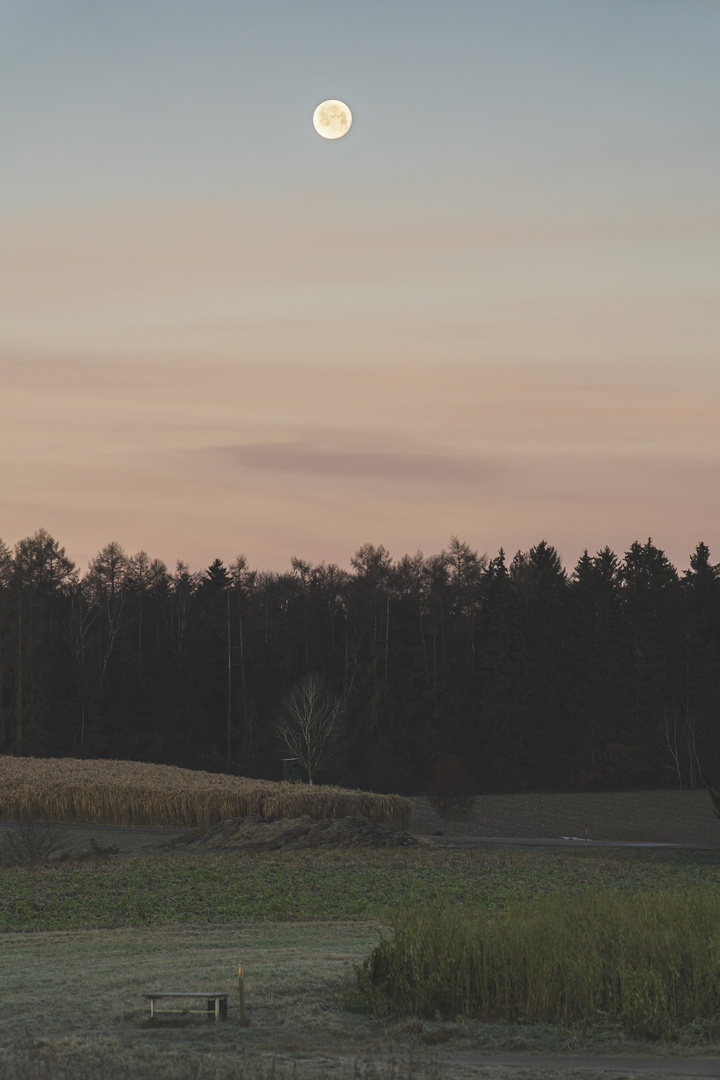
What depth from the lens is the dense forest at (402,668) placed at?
73.6m

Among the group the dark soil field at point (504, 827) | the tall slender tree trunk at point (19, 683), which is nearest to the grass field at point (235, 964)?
the dark soil field at point (504, 827)

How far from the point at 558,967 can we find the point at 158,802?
116 feet

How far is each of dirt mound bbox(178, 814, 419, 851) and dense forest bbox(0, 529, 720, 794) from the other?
28464 mm

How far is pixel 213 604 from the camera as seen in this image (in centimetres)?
8212

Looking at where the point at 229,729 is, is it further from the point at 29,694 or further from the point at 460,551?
the point at 460,551

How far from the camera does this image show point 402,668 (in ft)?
262

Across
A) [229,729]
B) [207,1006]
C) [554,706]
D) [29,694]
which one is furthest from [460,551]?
[207,1006]

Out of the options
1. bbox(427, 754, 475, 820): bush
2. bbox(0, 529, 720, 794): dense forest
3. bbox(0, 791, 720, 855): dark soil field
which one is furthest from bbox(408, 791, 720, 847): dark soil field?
bbox(0, 529, 720, 794): dense forest

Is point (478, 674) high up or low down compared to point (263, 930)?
up

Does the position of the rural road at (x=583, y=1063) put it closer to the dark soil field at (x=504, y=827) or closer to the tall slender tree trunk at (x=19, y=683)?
the dark soil field at (x=504, y=827)

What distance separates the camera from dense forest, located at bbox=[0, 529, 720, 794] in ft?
242

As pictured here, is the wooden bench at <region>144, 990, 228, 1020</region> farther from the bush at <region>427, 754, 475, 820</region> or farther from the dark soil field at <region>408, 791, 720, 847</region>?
the bush at <region>427, 754, 475, 820</region>

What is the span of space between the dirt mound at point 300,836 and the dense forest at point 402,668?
2846 cm

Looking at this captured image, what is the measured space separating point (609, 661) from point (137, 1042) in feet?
221
